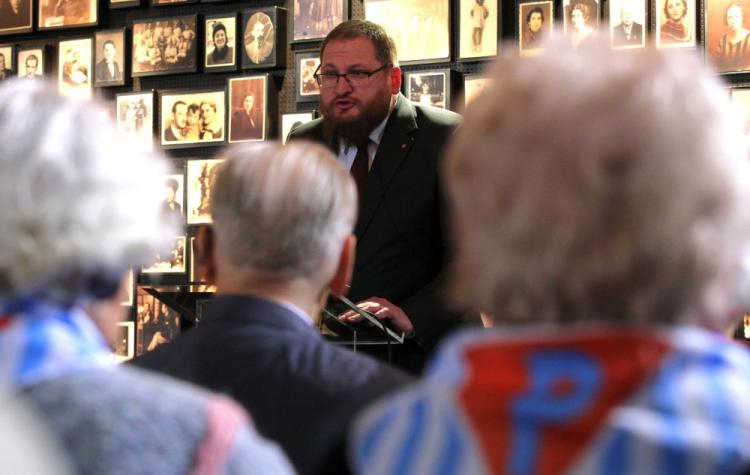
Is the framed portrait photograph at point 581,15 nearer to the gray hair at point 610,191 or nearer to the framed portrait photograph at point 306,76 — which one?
the framed portrait photograph at point 306,76

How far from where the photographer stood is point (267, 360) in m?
2.04

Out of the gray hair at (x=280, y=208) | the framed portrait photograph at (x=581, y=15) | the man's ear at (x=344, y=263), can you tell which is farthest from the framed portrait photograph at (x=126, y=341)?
the gray hair at (x=280, y=208)

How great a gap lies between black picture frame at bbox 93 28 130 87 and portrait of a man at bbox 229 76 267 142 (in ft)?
2.08

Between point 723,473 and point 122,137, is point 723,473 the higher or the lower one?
the lower one

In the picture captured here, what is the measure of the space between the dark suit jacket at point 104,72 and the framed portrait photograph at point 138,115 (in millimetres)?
111

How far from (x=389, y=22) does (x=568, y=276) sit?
4.43 meters

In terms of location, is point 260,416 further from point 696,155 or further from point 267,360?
point 696,155

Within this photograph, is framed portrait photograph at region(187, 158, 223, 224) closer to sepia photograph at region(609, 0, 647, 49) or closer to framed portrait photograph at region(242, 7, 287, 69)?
framed portrait photograph at region(242, 7, 287, 69)

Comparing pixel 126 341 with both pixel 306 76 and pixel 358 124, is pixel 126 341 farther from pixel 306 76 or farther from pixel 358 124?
pixel 358 124

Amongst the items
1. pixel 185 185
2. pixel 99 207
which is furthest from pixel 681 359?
pixel 185 185

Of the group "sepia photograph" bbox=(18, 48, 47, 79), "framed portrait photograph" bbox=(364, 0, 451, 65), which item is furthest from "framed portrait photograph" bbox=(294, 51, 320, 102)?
"sepia photograph" bbox=(18, 48, 47, 79)

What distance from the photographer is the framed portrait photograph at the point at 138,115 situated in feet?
20.0

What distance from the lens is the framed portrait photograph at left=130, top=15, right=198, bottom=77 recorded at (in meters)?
6.04

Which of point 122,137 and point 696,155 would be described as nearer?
point 696,155
